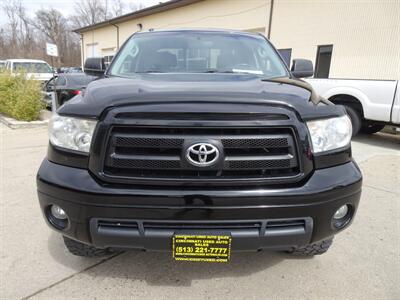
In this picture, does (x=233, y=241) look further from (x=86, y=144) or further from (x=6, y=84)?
(x=6, y=84)

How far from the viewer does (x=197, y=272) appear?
2307 mm

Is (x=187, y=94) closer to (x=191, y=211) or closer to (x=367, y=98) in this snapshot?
(x=191, y=211)

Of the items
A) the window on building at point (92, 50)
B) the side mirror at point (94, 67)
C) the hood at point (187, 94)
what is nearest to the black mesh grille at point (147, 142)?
the hood at point (187, 94)

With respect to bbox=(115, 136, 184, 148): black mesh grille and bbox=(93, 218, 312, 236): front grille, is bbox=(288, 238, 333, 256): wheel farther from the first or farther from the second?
bbox=(115, 136, 184, 148): black mesh grille

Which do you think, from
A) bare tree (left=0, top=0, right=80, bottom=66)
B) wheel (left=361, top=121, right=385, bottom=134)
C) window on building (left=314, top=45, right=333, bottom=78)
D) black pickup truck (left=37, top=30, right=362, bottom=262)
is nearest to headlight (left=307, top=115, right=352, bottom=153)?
black pickup truck (left=37, top=30, right=362, bottom=262)

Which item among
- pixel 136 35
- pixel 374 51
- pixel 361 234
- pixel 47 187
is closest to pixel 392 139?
pixel 374 51

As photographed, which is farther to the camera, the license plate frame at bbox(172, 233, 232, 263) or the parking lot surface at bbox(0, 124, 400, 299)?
the parking lot surface at bbox(0, 124, 400, 299)

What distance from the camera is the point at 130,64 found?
292cm

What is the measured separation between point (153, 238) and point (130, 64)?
182 cm

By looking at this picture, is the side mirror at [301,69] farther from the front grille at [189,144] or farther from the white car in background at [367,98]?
the white car in background at [367,98]

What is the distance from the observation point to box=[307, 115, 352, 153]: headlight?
5.95ft

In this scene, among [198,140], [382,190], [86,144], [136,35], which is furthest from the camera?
[382,190]

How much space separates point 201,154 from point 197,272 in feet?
3.63

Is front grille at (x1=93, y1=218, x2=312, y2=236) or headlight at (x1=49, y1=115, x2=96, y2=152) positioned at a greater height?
headlight at (x1=49, y1=115, x2=96, y2=152)
